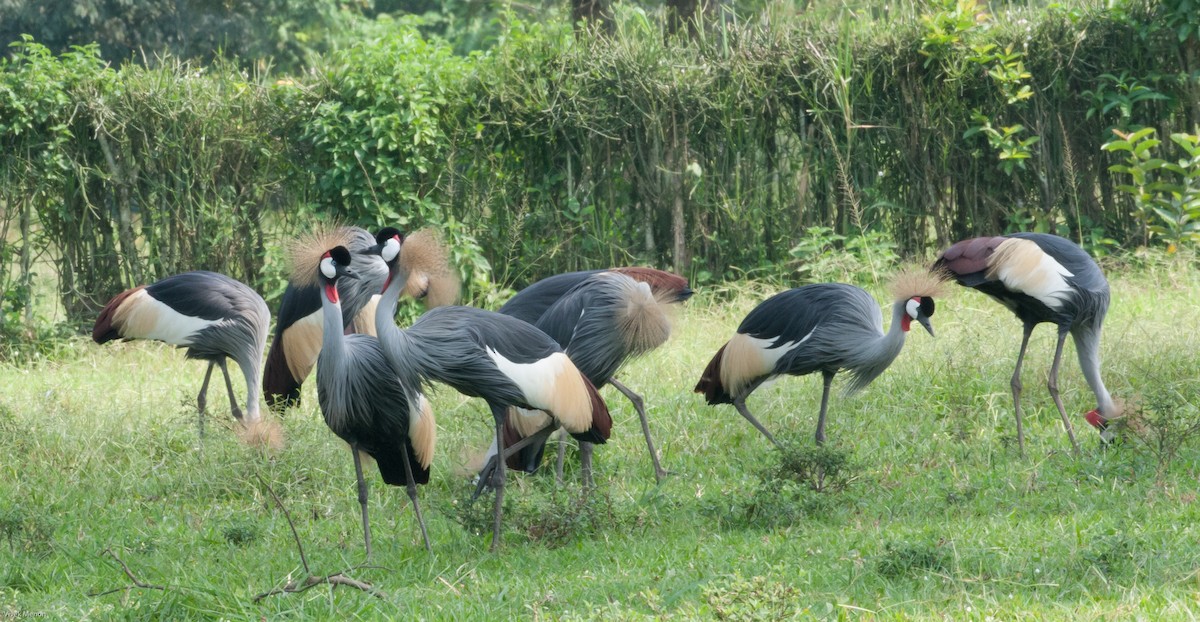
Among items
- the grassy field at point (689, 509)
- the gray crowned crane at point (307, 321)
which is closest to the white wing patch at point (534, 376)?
the grassy field at point (689, 509)

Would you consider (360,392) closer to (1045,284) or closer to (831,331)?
(831,331)

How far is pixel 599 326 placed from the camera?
5.80 meters

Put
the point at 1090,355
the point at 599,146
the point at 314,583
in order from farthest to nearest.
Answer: the point at 599,146 < the point at 1090,355 < the point at 314,583

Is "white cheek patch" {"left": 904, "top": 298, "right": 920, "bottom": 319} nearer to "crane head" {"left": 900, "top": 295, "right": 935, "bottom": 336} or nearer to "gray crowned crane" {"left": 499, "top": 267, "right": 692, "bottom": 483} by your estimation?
"crane head" {"left": 900, "top": 295, "right": 935, "bottom": 336}

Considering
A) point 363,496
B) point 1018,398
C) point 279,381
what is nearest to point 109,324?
point 279,381

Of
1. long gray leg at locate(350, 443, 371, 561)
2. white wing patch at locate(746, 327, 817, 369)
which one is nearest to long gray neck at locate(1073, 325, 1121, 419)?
white wing patch at locate(746, 327, 817, 369)

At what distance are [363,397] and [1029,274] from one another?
3131mm

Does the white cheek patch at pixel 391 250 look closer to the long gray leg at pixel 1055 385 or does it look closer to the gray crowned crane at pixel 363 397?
the gray crowned crane at pixel 363 397

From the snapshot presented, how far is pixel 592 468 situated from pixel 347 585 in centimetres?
220

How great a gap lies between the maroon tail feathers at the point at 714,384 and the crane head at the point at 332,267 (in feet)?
7.10

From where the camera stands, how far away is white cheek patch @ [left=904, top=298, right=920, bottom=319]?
5.82 meters

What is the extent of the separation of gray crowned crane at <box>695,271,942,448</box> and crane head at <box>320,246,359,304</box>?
7.05ft

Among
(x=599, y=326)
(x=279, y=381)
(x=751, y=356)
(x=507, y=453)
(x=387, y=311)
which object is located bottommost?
(x=279, y=381)

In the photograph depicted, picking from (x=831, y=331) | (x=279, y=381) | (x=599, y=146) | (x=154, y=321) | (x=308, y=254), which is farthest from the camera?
(x=599, y=146)
